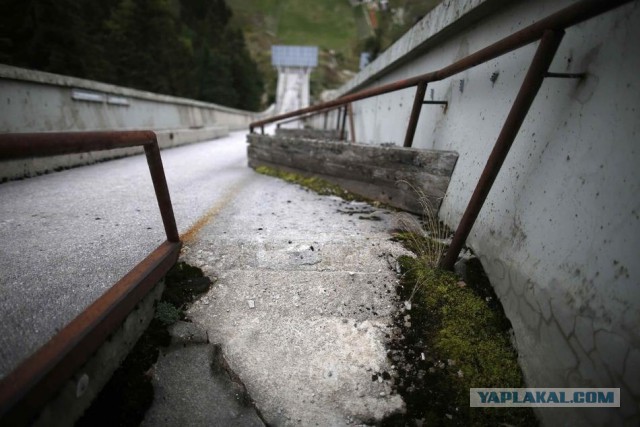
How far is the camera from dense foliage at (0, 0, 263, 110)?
13.4 m

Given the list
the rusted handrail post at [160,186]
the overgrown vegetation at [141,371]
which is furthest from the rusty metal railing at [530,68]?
the rusted handrail post at [160,186]

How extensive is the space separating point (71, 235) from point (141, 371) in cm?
126

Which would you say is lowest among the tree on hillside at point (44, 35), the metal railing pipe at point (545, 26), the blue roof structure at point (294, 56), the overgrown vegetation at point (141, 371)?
the overgrown vegetation at point (141, 371)

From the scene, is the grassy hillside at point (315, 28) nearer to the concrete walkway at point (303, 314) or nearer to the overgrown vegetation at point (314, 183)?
the overgrown vegetation at point (314, 183)

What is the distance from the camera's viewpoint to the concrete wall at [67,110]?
3.44m

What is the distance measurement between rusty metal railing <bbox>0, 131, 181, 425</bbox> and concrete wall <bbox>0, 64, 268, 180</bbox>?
3108mm

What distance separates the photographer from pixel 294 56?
44.8 meters

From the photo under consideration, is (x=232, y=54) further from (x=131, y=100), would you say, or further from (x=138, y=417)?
(x=138, y=417)

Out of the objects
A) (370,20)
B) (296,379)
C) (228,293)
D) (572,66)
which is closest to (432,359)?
(296,379)

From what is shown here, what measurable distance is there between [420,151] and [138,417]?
260 cm

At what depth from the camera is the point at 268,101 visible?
4666 cm

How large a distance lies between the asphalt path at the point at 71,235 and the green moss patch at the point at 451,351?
159 cm

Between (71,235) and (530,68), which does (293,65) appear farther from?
(530,68)

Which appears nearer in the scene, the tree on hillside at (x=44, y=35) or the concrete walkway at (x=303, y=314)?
the concrete walkway at (x=303, y=314)
